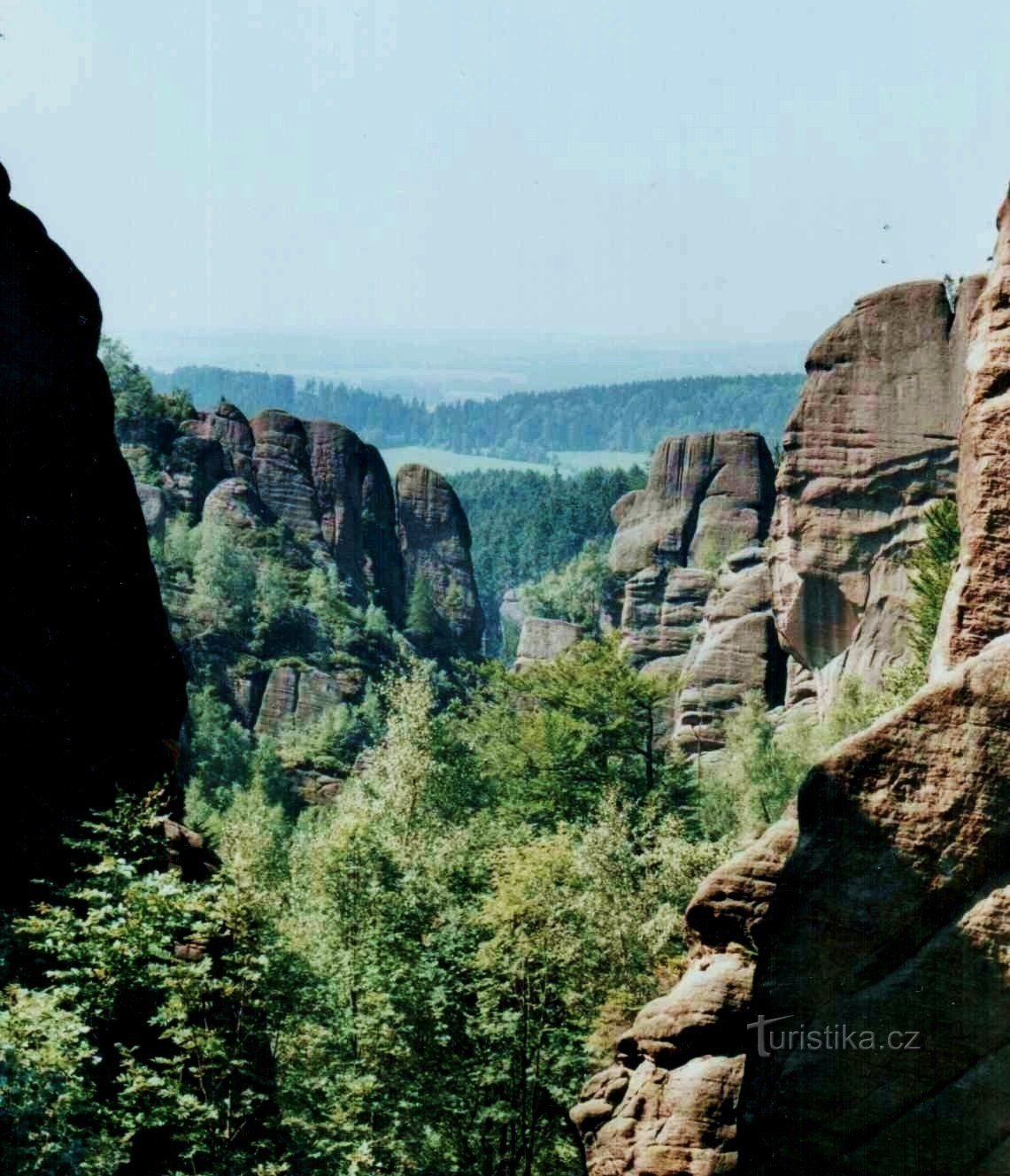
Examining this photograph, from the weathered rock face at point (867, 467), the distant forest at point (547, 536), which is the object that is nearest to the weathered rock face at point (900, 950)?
the weathered rock face at point (867, 467)

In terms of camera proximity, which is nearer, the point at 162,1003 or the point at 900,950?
the point at 900,950

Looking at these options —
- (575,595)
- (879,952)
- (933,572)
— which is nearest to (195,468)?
(575,595)

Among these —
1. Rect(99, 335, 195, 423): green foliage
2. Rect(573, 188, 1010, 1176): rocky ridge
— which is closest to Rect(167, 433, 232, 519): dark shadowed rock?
Rect(99, 335, 195, 423): green foliage

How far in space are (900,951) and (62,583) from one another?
12.6 metres

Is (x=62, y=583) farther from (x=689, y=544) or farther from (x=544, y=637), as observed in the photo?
(x=544, y=637)

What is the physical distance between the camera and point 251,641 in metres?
80.4

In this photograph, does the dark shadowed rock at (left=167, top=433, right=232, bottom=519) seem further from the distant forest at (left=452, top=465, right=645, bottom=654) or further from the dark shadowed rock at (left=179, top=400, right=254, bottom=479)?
the distant forest at (left=452, top=465, right=645, bottom=654)

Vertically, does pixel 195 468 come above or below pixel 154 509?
above

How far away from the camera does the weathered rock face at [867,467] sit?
5875 cm

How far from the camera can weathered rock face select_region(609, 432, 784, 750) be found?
2926 inches

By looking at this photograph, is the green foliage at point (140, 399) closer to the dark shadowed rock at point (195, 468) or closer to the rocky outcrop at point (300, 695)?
the dark shadowed rock at point (195, 468)

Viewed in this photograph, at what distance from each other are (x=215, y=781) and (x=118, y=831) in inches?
1870

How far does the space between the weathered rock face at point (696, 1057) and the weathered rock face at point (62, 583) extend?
23.6 ft

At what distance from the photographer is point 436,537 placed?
100 m
